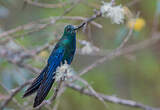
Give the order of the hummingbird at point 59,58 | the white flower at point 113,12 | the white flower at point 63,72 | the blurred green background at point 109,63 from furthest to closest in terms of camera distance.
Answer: the blurred green background at point 109,63 → the white flower at point 113,12 → the hummingbird at point 59,58 → the white flower at point 63,72

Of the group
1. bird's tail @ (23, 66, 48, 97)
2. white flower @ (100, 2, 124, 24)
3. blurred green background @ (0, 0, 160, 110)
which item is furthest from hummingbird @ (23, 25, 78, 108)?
blurred green background @ (0, 0, 160, 110)

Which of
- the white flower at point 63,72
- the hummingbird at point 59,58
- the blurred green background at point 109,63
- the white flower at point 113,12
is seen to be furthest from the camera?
the blurred green background at point 109,63

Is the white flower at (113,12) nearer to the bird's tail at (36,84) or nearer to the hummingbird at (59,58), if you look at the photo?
the hummingbird at (59,58)

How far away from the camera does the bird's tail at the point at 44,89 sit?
186cm

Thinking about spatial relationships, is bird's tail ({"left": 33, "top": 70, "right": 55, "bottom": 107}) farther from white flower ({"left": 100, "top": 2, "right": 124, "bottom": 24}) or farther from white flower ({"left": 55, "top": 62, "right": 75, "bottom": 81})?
white flower ({"left": 100, "top": 2, "right": 124, "bottom": 24})

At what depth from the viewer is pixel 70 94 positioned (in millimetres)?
3906

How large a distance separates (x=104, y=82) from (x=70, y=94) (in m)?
0.38

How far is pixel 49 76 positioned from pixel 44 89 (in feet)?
0.30

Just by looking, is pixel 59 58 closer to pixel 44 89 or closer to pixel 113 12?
pixel 44 89

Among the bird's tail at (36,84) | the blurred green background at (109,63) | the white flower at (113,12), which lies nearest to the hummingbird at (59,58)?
the bird's tail at (36,84)

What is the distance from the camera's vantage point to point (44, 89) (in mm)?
1888

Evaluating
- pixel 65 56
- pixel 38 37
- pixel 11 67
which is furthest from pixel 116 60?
pixel 65 56

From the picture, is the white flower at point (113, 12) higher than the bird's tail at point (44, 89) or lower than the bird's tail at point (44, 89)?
higher

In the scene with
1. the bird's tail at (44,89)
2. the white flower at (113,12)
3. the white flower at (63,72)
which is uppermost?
the white flower at (113,12)
